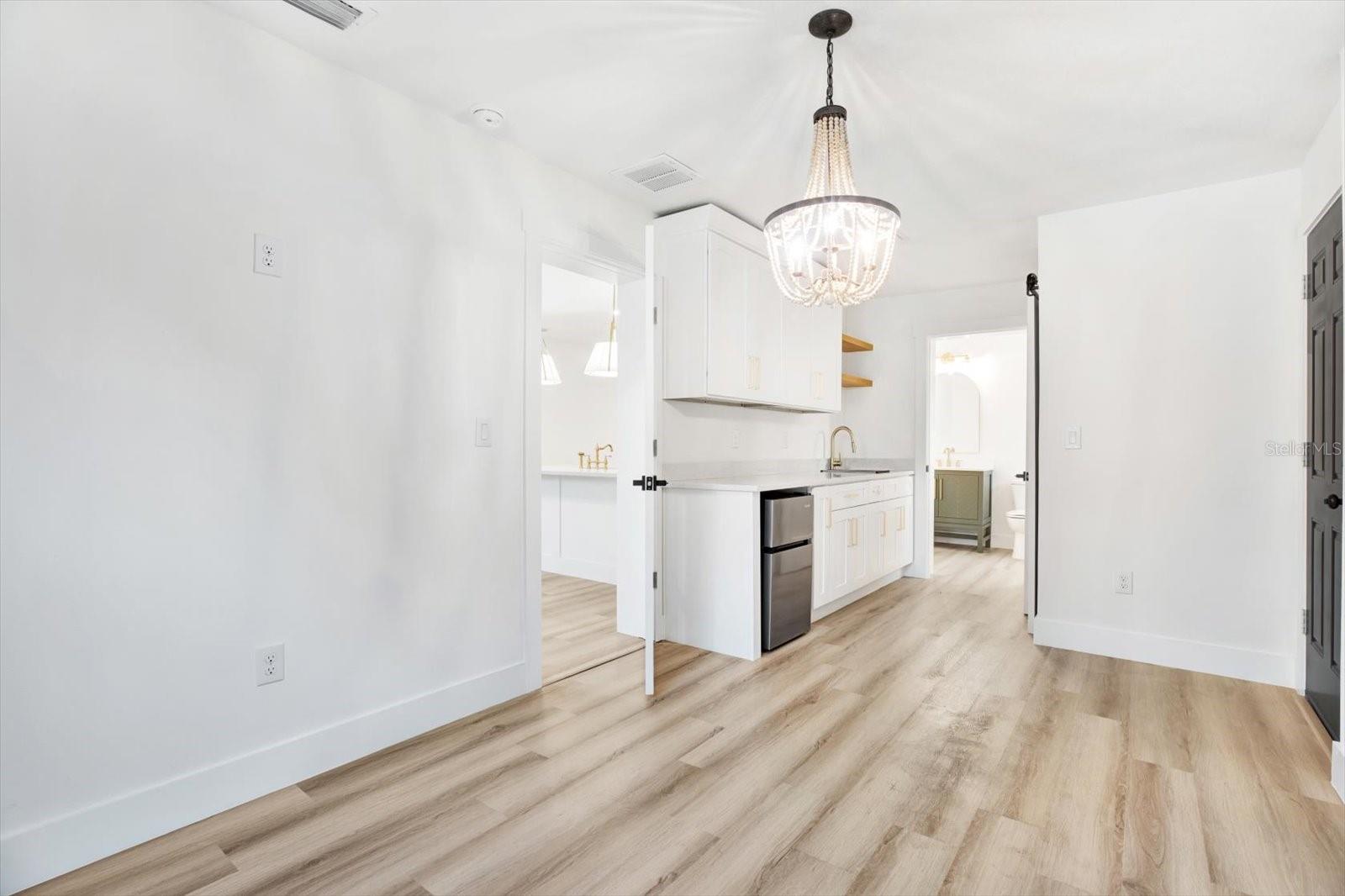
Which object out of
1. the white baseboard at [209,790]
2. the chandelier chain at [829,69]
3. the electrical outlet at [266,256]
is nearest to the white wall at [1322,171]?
the chandelier chain at [829,69]

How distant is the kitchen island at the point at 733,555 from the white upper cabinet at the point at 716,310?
0.60 m

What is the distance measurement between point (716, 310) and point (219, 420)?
8.29 feet

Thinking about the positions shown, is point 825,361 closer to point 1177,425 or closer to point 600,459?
point 1177,425

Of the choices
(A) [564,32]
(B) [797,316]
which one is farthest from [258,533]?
(B) [797,316]

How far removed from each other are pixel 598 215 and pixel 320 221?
4.96 feet

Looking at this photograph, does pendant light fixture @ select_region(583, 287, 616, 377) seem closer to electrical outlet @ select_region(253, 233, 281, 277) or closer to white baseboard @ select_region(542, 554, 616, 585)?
white baseboard @ select_region(542, 554, 616, 585)

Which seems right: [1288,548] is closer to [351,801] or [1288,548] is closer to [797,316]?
[797,316]

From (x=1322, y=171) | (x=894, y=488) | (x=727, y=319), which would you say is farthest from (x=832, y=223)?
(x=894, y=488)

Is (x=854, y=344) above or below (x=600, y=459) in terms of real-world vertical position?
above

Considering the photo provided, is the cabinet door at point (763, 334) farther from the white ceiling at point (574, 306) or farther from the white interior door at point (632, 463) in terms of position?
the white ceiling at point (574, 306)

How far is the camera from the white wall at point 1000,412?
24.8 ft

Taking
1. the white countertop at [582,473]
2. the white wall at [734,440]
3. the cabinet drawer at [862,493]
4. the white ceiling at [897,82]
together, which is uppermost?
the white ceiling at [897,82]

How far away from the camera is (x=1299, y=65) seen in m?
2.35

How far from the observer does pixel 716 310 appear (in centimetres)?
382
